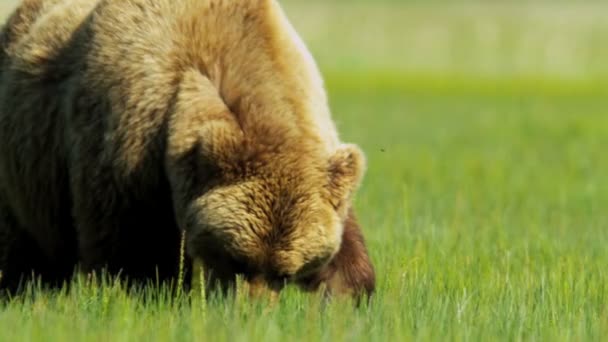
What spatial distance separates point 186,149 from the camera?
486 centimetres

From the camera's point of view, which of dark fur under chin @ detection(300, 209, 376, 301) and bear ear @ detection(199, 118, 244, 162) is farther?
dark fur under chin @ detection(300, 209, 376, 301)

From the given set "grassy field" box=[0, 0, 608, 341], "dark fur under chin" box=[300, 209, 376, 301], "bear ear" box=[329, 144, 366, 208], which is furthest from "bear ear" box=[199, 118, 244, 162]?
"dark fur under chin" box=[300, 209, 376, 301]

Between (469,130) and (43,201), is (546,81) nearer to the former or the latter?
(469,130)

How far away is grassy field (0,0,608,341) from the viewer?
14.8 ft

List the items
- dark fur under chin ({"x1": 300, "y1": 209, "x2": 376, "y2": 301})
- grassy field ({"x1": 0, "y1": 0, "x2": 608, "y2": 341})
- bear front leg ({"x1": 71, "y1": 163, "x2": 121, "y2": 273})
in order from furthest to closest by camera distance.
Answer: dark fur under chin ({"x1": 300, "y1": 209, "x2": 376, "y2": 301}) → bear front leg ({"x1": 71, "y1": 163, "x2": 121, "y2": 273}) → grassy field ({"x1": 0, "y1": 0, "x2": 608, "y2": 341})

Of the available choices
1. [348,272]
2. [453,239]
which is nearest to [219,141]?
[348,272]

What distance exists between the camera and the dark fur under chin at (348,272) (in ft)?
17.3

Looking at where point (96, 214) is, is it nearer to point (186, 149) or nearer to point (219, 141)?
point (186, 149)

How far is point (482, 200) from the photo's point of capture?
35.8 feet

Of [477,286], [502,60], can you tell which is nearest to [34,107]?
[477,286]

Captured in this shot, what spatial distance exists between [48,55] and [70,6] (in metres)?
0.35

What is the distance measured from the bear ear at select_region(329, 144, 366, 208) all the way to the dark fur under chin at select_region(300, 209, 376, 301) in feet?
1.60

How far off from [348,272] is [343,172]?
66 cm

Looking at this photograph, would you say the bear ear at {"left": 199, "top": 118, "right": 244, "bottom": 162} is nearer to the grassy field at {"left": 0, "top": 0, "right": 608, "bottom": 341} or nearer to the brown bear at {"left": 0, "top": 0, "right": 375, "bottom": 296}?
the brown bear at {"left": 0, "top": 0, "right": 375, "bottom": 296}
